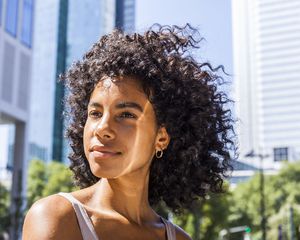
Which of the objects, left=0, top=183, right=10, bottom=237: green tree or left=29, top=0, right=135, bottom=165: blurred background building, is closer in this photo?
left=0, top=183, right=10, bottom=237: green tree

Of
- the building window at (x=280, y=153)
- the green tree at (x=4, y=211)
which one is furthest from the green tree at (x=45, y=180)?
the building window at (x=280, y=153)

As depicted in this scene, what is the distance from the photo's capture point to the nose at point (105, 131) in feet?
6.30

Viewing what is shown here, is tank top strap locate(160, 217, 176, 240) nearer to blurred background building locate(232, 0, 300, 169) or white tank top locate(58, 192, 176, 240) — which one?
white tank top locate(58, 192, 176, 240)

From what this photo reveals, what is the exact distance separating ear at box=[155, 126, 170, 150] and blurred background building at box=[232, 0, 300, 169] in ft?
314

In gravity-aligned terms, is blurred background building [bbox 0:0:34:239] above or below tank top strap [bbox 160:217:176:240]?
above

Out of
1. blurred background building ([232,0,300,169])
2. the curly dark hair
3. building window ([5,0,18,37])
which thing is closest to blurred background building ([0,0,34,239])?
building window ([5,0,18,37])

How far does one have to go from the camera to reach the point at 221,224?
161ft

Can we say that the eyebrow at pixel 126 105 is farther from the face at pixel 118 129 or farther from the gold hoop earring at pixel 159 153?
the gold hoop earring at pixel 159 153

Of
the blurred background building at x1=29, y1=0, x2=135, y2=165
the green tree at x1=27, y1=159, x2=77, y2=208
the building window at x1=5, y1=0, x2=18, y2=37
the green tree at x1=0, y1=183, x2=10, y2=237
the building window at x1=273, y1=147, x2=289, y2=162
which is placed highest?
the blurred background building at x1=29, y1=0, x2=135, y2=165

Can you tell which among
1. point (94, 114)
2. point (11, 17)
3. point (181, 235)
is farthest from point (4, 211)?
point (94, 114)

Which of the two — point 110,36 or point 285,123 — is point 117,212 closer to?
point 110,36

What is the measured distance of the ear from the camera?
2166 millimetres

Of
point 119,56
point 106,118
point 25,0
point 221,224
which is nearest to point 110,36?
point 119,56

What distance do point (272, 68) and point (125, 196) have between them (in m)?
107
